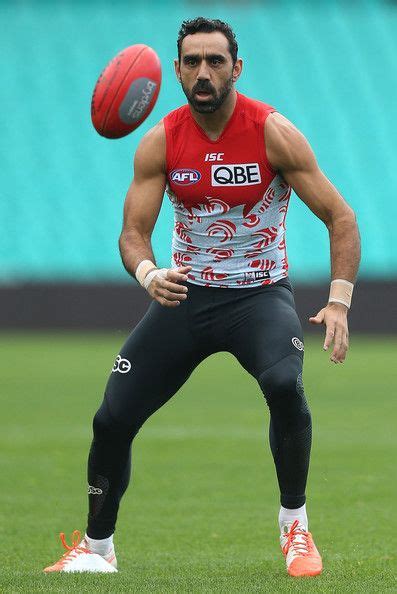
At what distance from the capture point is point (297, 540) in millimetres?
5648

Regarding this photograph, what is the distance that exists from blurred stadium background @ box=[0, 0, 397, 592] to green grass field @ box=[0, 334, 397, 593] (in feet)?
0.08

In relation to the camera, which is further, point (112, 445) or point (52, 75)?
point (52, 75)

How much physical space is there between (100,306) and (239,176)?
15.2 meters

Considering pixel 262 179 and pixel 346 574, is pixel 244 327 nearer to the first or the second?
pixel 262 179

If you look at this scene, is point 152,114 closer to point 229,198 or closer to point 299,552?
point 229,198

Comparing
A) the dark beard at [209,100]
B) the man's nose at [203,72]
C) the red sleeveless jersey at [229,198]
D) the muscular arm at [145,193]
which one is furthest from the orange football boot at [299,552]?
the man's nose at [203,72]

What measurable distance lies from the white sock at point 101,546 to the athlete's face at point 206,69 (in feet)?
6.69

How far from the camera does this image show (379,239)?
2364 cm

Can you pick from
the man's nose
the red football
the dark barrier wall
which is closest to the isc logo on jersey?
the man's nose

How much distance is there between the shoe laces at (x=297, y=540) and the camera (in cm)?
562

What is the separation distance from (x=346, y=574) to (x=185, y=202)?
1.82 metres

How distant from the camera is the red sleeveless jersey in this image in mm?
5672

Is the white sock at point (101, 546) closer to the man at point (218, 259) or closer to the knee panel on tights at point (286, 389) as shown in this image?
the man at point (218, 259)

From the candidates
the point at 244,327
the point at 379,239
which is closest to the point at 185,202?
the point at 244,327
